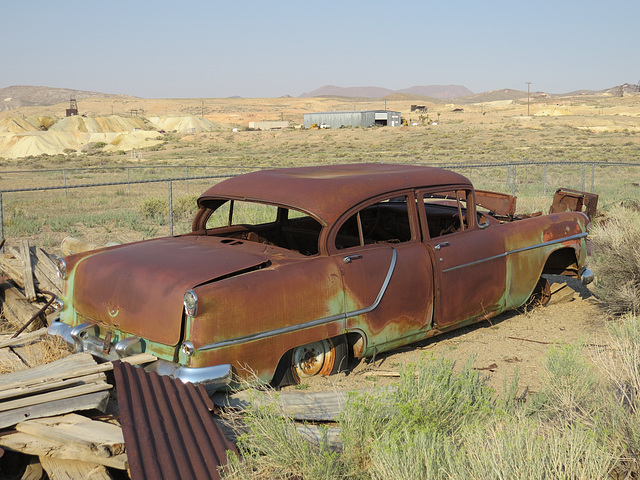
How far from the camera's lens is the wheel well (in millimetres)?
7555

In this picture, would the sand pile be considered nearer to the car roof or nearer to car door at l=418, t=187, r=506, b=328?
the car roof

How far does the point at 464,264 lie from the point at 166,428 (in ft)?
11.2

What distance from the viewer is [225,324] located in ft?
14.9

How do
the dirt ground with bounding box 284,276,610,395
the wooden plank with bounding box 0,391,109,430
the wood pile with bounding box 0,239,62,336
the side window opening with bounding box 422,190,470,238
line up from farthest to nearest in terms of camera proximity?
1. the wood pile with bounding box 0,239,62,336
2. the side window opening with bounding box 422,190,470,238
3. the dirt ground with bounding box 284,276,610,395
4. the wooden plank with bounding box 0,391,109,430

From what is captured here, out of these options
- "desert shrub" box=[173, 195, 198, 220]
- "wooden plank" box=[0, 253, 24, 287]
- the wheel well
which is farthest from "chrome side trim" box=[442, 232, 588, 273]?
"desert shrub" box=[173, 195, 198, 220]

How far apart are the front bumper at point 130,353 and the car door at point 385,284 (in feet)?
3.98

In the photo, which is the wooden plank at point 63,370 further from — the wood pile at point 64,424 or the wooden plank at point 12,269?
the wooden plank at point 12,269

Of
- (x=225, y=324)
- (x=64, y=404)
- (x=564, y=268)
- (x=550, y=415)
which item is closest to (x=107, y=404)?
(x=64, y=404)

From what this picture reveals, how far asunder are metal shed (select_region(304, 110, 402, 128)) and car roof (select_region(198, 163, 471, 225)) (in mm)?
69792

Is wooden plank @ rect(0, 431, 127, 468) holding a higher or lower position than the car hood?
lower

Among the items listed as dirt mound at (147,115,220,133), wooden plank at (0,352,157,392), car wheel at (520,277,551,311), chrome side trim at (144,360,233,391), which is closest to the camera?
wooden plank at (0,352,157,392)

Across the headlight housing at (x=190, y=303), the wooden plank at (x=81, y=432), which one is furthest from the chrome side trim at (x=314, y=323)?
the wooden plank at (x=81, y=432)

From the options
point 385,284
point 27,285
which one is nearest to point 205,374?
point 385,284

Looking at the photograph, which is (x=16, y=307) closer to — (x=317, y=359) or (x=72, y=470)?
(x=317, y=359)
